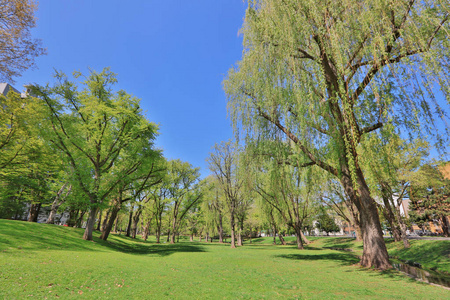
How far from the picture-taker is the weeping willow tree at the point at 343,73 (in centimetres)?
704

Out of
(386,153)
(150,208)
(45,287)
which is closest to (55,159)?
(45,287)

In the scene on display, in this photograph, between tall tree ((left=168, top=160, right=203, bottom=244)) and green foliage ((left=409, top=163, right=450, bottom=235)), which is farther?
tall tree ((left=168, top=160, right=203, bottom=244))

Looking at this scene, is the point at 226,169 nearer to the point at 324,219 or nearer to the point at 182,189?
the point at 182,189

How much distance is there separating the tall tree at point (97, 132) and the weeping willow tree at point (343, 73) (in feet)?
35.0

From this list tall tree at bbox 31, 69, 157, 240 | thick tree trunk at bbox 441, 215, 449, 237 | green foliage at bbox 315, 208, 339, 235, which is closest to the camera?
tall tree at bbox 31, 69, 157, 240

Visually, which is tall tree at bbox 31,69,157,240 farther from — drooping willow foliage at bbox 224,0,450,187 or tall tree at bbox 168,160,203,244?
tall tree at bbox 168,160,203,244

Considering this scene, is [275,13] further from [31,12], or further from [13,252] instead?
[13,252]

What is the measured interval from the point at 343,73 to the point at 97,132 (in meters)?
18.2

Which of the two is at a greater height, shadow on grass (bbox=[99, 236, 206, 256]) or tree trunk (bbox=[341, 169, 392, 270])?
tree trunk (bbox=[341, 169, 392, 270])

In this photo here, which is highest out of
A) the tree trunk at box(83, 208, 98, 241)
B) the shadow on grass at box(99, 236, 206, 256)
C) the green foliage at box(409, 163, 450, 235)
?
the green foliage at box(409, 163, 450, 235)

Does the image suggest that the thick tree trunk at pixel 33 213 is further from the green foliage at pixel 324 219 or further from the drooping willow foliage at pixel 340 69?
the green foliage at pixel 324 219

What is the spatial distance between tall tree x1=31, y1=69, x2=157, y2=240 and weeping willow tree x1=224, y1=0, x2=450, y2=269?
35.0ft

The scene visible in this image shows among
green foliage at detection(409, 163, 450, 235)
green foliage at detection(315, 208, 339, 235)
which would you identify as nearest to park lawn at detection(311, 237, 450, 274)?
green foliage at detection(409, 163, 450, 235)

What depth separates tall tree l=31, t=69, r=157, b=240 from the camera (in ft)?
53.4
